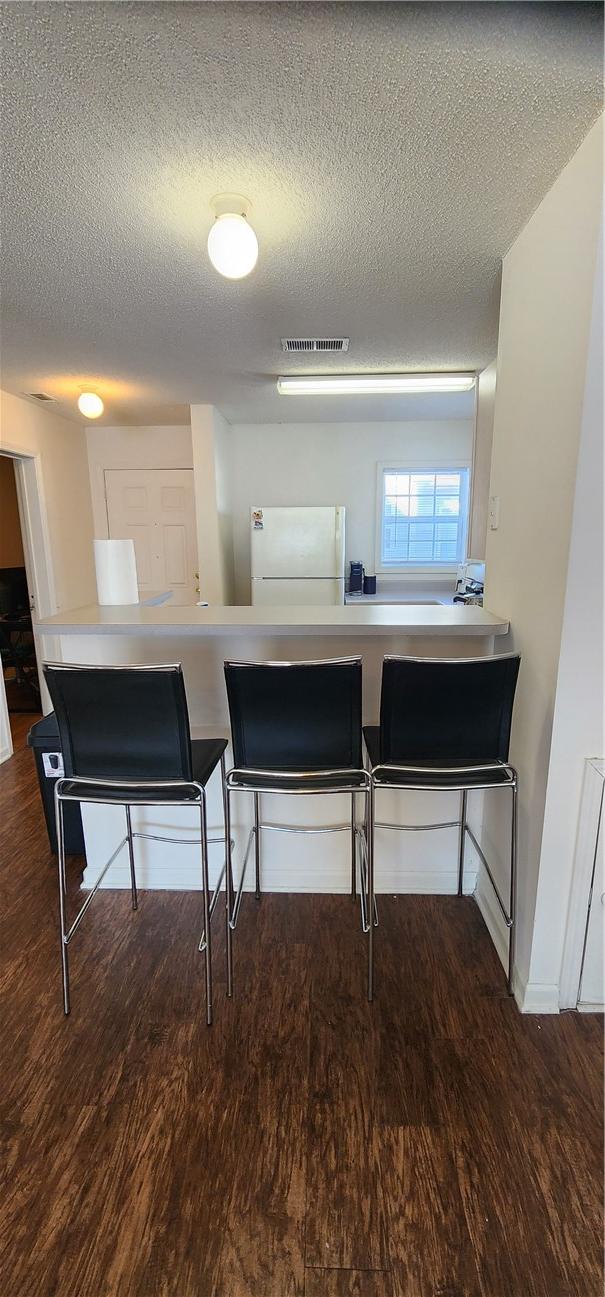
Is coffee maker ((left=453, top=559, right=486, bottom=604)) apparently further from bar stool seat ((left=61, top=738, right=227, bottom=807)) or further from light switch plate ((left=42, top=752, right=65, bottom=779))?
light switch plate ((left=42, top=752, right=65, bottom=779))

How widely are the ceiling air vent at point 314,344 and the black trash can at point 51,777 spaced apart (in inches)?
82.8

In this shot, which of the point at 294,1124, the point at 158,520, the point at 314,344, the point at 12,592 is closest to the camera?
the point at 294,1124

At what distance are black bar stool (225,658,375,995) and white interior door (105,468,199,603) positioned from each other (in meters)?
3.42

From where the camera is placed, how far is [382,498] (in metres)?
4.54

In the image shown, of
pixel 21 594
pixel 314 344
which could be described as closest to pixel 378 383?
pixel 314 344

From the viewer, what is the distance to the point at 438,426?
4.39 m

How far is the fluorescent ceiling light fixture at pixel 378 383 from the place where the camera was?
3055 mm

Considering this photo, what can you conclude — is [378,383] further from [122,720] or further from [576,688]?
[122,720]

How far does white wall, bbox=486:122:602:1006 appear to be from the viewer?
1.26 meters

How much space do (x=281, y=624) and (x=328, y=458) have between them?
3.25 meters

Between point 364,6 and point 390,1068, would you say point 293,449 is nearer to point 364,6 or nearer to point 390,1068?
point 364,6

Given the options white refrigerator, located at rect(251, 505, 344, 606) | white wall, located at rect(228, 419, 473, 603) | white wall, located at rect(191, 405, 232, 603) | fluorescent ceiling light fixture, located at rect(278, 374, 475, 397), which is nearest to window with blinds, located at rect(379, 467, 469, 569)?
white wall, located at rect(228, 419, 473, 603)

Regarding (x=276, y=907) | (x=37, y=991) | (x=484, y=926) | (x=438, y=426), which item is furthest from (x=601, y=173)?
(x=438, y=426)

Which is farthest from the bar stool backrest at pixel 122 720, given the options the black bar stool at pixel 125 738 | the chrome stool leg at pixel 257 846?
the chrome stool leg at pixel 257 846
